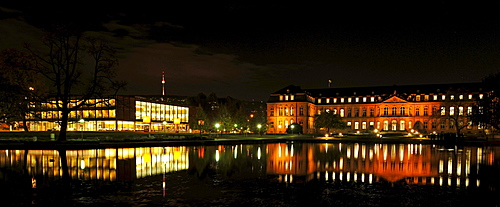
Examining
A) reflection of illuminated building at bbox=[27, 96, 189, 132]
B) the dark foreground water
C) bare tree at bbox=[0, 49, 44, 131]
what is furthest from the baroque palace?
the dark foreground water

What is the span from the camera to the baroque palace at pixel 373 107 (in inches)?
4299

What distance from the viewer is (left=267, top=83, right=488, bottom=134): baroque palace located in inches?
4299

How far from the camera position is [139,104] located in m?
113

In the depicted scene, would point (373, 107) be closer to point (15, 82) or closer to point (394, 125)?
point (394, 125)

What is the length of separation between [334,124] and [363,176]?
78.9m

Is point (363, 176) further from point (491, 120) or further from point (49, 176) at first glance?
point (491, 120)

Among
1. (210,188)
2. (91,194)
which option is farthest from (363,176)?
(91,194)

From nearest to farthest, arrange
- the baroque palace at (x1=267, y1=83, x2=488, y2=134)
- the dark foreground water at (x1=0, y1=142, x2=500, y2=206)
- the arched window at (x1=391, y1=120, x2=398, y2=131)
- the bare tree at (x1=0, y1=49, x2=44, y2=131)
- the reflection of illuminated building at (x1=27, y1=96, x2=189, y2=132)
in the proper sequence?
the dark foreground water at (x1=0, y1=142, x2=500, y2=206), the bare tree at (x1=0, y1=49, x2=44, y2=131), the reflection of illuminated building at (x1=27, y1=96, x2=189, y2=132), the baroque palace at (x1=267, y1=83, x2=488, y2=134), the arched window at (x1=391, y1=120, x2=398, y2=131)

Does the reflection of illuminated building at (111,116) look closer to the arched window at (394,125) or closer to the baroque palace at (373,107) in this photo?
the baroque palace at (373,107)

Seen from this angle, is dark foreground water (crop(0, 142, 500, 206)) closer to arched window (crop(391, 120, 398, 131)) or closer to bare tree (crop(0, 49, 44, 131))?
bare tree (crop(0, 49, 44, 131))

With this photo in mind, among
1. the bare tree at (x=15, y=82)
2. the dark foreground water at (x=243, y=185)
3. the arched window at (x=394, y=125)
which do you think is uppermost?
the bare tree at (x=15, y=82)

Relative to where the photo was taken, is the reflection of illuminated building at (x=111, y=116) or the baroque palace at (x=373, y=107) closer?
the reflection of illuminated building at (x=111, y=116)

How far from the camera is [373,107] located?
118 meters

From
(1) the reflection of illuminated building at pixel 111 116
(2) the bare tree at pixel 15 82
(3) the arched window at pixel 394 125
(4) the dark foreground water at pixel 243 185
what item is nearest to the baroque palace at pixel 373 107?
(3) the arched window at pixel 394 125
